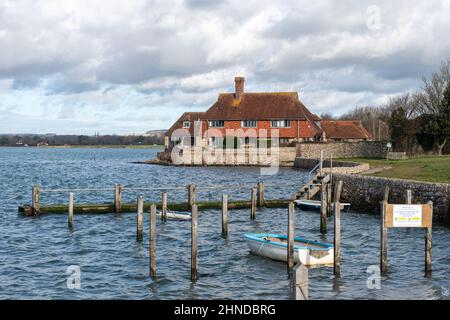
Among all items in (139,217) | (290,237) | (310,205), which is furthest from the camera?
(310,205)

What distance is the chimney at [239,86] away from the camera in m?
88.0

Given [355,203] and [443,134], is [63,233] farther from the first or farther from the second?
[443,134]

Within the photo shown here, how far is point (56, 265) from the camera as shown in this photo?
2205 centimetres

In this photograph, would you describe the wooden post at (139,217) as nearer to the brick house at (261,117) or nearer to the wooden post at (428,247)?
the wooden post at (428,247)

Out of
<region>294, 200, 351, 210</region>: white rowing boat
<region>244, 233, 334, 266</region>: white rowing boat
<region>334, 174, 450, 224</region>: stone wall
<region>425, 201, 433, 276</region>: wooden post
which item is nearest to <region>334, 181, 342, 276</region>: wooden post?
<region>244, 233, 334, 266</region>: white rowing boat

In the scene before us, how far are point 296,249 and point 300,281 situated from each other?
8916mm

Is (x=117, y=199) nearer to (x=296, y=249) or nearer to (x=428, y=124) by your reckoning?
(x=296, y=249)

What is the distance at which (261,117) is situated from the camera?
83.9 m

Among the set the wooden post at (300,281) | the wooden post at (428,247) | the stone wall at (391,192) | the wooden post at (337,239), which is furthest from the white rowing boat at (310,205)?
the wooden post at (300,281)

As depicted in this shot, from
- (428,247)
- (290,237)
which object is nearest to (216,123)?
(290,237)

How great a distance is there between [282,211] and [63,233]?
523 inches
